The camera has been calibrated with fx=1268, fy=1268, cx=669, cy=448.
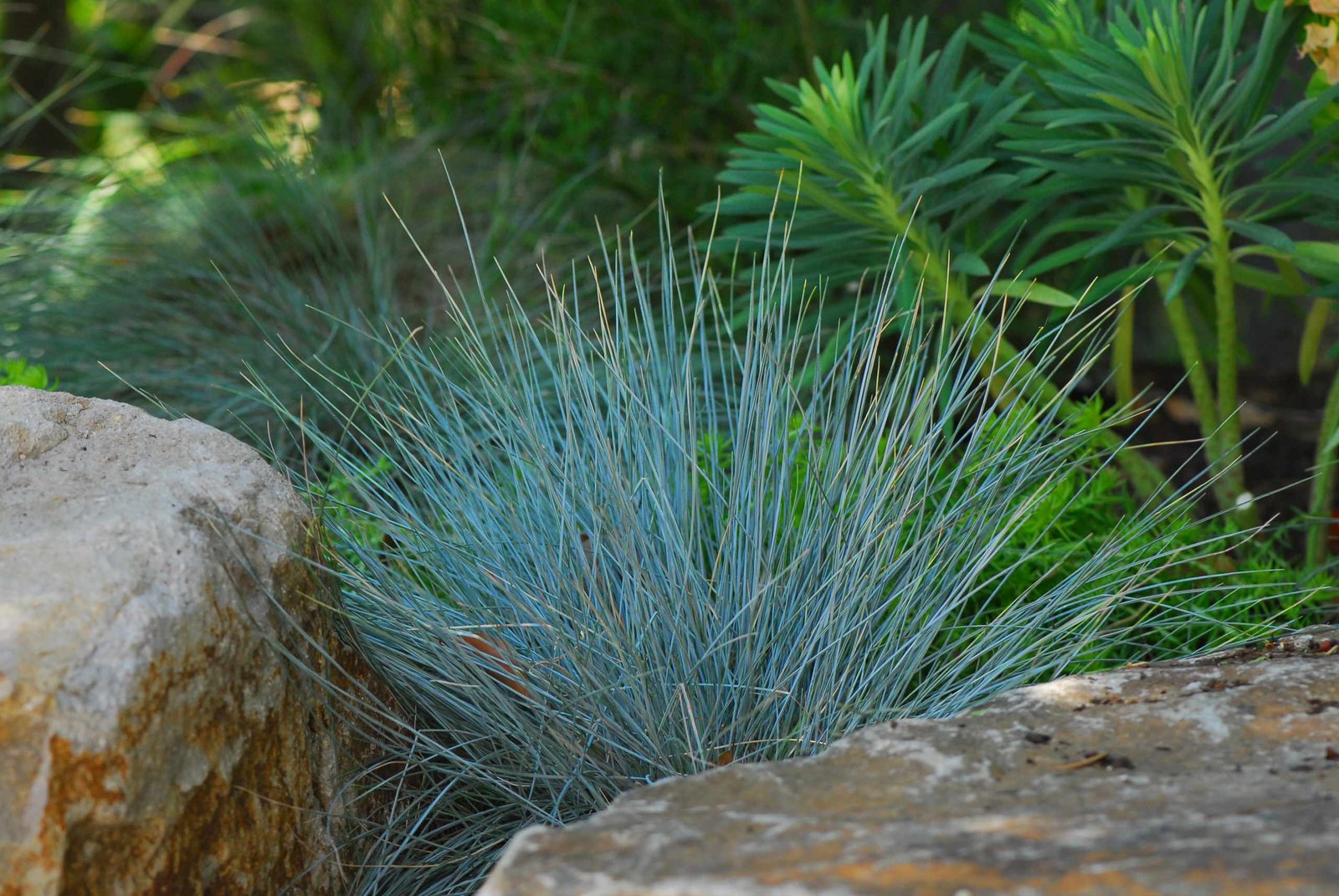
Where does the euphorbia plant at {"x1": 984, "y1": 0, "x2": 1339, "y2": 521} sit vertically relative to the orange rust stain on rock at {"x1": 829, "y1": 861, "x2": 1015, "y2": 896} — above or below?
above

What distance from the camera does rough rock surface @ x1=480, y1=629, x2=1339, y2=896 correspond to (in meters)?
0.93

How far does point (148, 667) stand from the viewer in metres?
1.19

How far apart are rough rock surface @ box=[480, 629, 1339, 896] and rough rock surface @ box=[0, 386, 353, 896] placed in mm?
412

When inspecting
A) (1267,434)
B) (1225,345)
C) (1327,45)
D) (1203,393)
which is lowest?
(1267,434)

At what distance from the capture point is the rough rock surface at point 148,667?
1.15 m

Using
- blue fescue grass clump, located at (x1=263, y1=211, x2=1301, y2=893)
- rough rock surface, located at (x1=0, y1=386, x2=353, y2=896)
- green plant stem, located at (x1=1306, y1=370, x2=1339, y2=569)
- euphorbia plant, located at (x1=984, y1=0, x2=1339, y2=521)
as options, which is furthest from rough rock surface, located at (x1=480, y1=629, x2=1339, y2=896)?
green plant stem, located at (x1=1306, y1=370, x2=1339, y2=569)

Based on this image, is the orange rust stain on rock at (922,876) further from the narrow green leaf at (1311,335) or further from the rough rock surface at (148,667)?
the narrow green leaf at (1311,335)

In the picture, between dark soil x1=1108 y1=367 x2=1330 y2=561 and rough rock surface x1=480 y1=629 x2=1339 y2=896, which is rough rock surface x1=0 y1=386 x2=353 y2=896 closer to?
rough rock surface x1=480 y1=629 x2=1339 y2=896

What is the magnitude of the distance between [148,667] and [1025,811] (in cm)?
81

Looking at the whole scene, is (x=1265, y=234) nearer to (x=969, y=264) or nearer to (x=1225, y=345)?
(x=1225, y=345)

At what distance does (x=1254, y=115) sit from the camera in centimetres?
222

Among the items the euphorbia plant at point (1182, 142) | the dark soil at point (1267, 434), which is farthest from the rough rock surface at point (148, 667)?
the dark soil at point (1267, 434)

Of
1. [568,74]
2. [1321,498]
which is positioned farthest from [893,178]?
[568,74]

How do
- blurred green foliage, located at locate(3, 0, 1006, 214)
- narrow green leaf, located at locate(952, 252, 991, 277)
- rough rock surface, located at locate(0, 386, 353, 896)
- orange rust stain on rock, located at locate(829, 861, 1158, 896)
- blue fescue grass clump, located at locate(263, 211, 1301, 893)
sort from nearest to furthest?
1. orange rust stain on rock, located at locate(829, 861, 1158, 896)
2. rough rock surface, located at locate(0, 386, 353, 896)
3. blue fescue grass clump, located at locate(263, 211, 1301, 893)
4. narrow green leaf, located at locate(952, 252, 991, 277)
5. blurred green foliage, located at locate(3, 0, 1006, 214)
